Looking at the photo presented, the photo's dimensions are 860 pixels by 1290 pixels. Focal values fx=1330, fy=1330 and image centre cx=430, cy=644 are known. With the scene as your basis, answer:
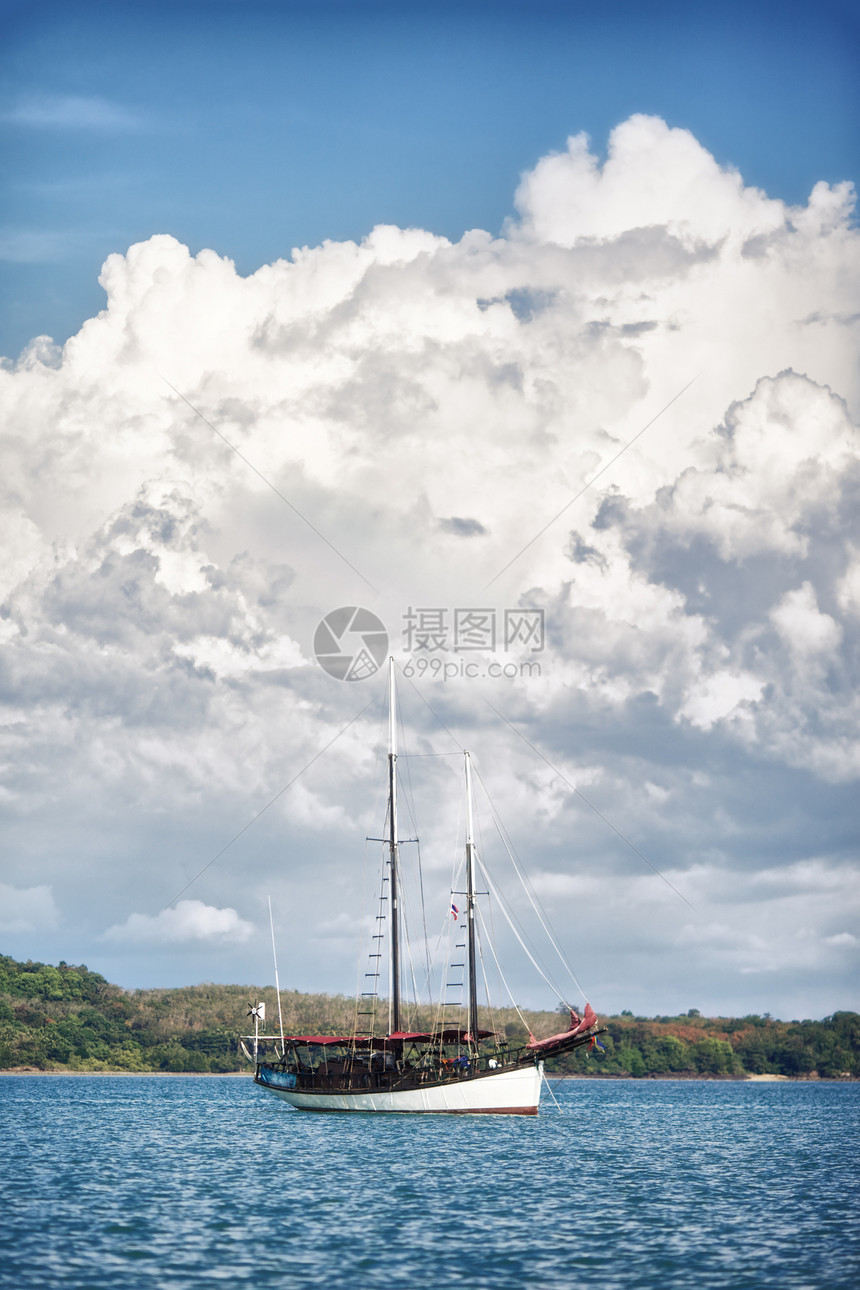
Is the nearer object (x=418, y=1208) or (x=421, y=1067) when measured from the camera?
(x=418, y=1208)

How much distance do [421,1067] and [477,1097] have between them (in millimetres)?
5130

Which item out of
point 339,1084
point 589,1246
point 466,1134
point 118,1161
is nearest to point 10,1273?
point 589,1246

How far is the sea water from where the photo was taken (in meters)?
35.9

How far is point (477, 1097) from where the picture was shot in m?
86.3

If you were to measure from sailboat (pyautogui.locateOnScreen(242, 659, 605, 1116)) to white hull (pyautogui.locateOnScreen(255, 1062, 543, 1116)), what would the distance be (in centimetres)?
6

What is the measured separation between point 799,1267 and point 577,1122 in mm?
71404

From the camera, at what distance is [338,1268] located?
36.2 m

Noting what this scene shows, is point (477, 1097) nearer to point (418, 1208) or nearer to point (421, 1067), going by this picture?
point (421, 1067)

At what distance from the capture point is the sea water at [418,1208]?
118ft

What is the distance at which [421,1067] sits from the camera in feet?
295

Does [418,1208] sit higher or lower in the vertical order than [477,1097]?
higher

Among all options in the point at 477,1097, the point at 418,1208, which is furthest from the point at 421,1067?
the point at 418,1208

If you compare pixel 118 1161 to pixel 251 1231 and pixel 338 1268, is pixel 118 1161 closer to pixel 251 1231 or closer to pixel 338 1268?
pixel 251 1231

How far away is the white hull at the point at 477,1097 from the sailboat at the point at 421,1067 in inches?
2.5
